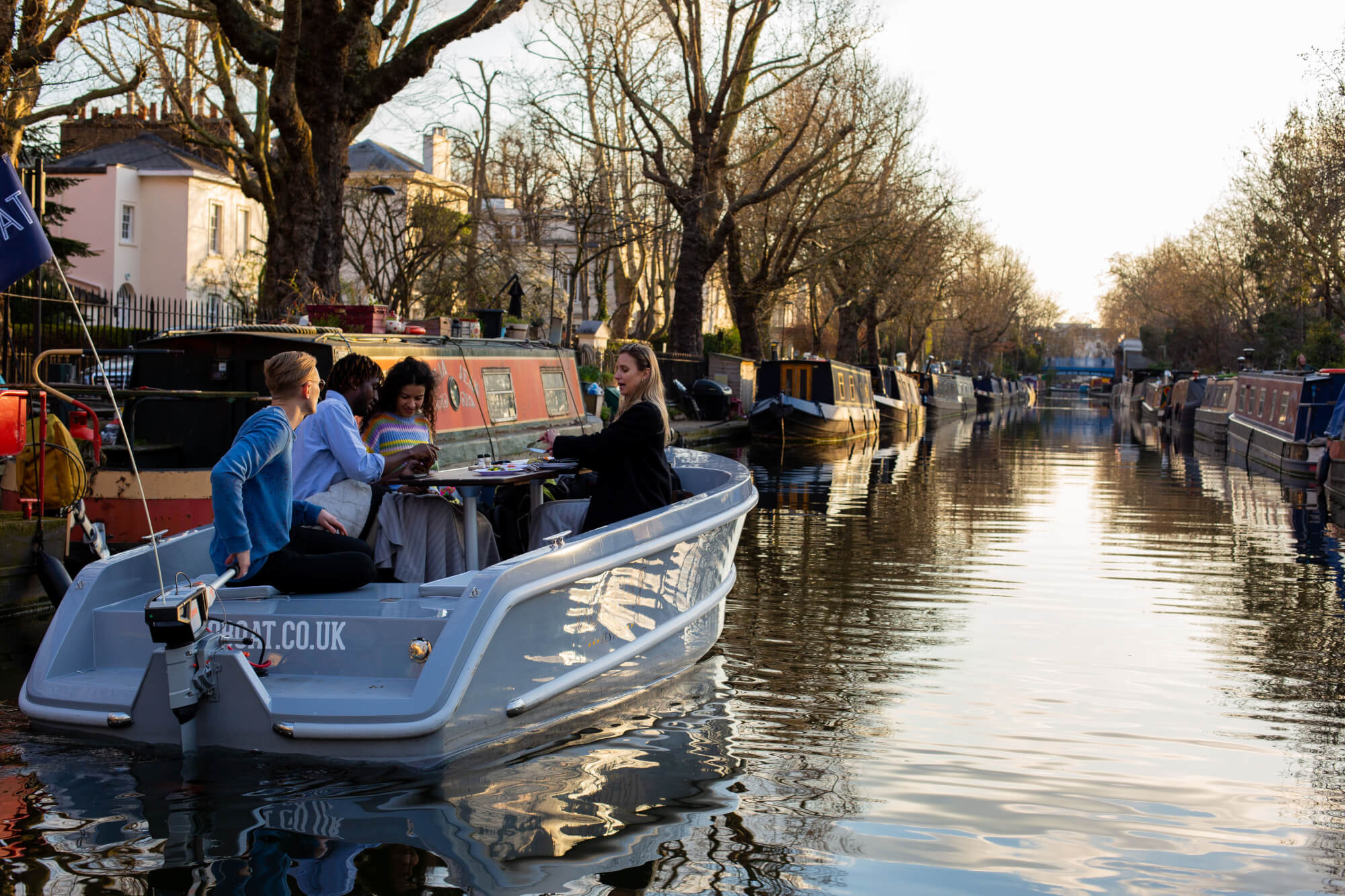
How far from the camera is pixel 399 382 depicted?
688cm

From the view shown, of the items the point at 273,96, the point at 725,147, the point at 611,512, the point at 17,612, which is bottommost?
the point at 17,612

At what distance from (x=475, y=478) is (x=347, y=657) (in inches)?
46.3

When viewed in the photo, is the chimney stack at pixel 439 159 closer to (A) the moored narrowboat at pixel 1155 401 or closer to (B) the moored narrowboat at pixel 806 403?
(B) the moored narrowboat at pixel 806 403

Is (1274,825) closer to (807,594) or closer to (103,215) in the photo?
(807,594)

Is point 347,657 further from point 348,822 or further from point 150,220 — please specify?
point 150,220

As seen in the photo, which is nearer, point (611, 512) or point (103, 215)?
point (611, 512)

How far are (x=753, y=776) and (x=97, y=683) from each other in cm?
274

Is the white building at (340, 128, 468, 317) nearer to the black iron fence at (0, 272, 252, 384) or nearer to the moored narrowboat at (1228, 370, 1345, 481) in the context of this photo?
the black iron fence at (0, 272, 252, 384)

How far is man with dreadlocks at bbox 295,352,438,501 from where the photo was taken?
6.32 meters

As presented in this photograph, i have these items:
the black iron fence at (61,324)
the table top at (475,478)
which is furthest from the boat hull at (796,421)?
the table top at (475,478)

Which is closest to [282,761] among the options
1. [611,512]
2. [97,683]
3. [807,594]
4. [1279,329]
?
[97,683]

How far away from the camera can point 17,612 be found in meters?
Result: 9.01

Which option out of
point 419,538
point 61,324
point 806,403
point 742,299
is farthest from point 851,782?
point 742,299

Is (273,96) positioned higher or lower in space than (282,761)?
higher
